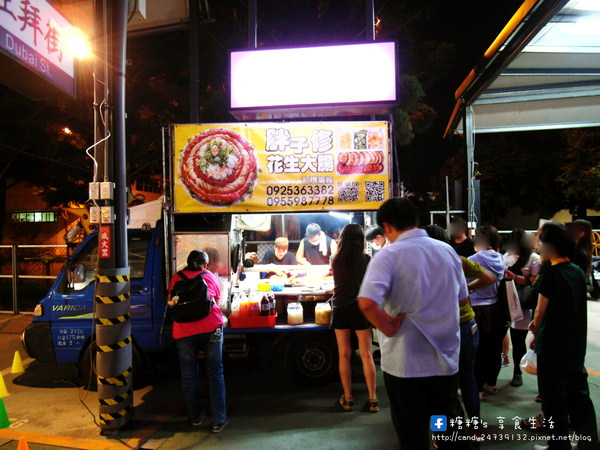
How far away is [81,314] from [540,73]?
9270 mm

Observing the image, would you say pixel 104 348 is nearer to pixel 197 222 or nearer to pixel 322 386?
pixel 197 222

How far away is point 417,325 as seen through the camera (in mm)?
2520

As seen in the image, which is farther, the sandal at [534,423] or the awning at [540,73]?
the awning at [540,73]

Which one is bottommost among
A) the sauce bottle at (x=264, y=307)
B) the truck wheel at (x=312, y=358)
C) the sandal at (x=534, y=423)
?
the sandal at (x=534, y=423)

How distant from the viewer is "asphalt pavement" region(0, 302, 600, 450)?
409 cm

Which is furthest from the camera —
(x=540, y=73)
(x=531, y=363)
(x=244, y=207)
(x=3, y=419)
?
(x=540, y=73)

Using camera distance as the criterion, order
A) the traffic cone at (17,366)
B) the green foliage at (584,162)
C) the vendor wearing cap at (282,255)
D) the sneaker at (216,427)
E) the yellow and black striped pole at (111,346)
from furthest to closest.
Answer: the green foliage at (584,162), the vendor wearing cap at (282,255), the traffic cone at (17,366), the sneaker at (216,427), the yellow and black striped pole at (111,346)

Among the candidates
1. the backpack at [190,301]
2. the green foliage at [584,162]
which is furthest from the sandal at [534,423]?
the green foliage at [584,162]

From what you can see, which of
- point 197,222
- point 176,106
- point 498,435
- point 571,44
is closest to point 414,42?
point 176,106

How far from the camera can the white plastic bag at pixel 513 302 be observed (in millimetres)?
5016

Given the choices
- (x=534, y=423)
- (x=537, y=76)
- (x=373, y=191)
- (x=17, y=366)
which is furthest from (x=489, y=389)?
(x=537, y=76)

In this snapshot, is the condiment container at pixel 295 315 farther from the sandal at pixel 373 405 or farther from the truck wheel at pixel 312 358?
the sandal at pixel 373 405

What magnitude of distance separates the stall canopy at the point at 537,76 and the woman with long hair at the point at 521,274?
352cm

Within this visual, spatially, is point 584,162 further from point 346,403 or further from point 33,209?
point 33,209
